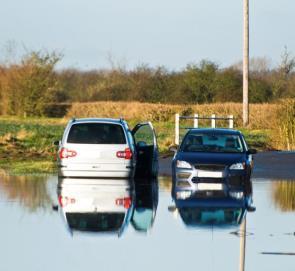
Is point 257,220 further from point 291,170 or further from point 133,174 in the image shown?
point 291,170

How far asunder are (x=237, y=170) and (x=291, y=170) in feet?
18.1

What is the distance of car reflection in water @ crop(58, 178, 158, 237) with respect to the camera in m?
17.3

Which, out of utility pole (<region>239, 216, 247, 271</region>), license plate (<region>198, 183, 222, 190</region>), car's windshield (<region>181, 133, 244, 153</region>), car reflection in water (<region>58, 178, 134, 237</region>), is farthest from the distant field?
utility pole (<region>239, 216, 247, 271</region>)

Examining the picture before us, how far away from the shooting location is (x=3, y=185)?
2522cm

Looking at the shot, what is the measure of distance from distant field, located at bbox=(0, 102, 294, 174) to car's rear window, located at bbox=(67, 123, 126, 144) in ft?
14.8

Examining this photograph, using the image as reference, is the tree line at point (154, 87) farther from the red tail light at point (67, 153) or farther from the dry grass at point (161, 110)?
the red tail light at point (67, 153)

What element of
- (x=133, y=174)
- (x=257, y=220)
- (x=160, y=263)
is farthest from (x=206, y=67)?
(x=160, y=263)

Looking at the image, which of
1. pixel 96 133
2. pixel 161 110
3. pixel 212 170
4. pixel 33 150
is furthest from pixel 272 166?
pixel 161 110

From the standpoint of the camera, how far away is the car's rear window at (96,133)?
83.9 feet

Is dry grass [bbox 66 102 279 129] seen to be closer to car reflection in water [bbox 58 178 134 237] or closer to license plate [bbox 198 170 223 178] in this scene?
license plate [bbox 198 170 223 178]

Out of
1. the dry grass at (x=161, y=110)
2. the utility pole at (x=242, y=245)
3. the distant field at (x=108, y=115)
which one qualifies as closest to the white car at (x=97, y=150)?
the distant field at (x=108, y=115)

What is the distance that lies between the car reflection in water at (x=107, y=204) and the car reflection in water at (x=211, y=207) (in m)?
0.54

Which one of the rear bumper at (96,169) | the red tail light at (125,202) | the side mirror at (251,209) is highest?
the rear bumper at (96,169)

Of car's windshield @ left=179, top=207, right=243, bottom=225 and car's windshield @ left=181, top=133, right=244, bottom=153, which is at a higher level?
car's windshield @ left=181, top=133, right=244, bottom=153
